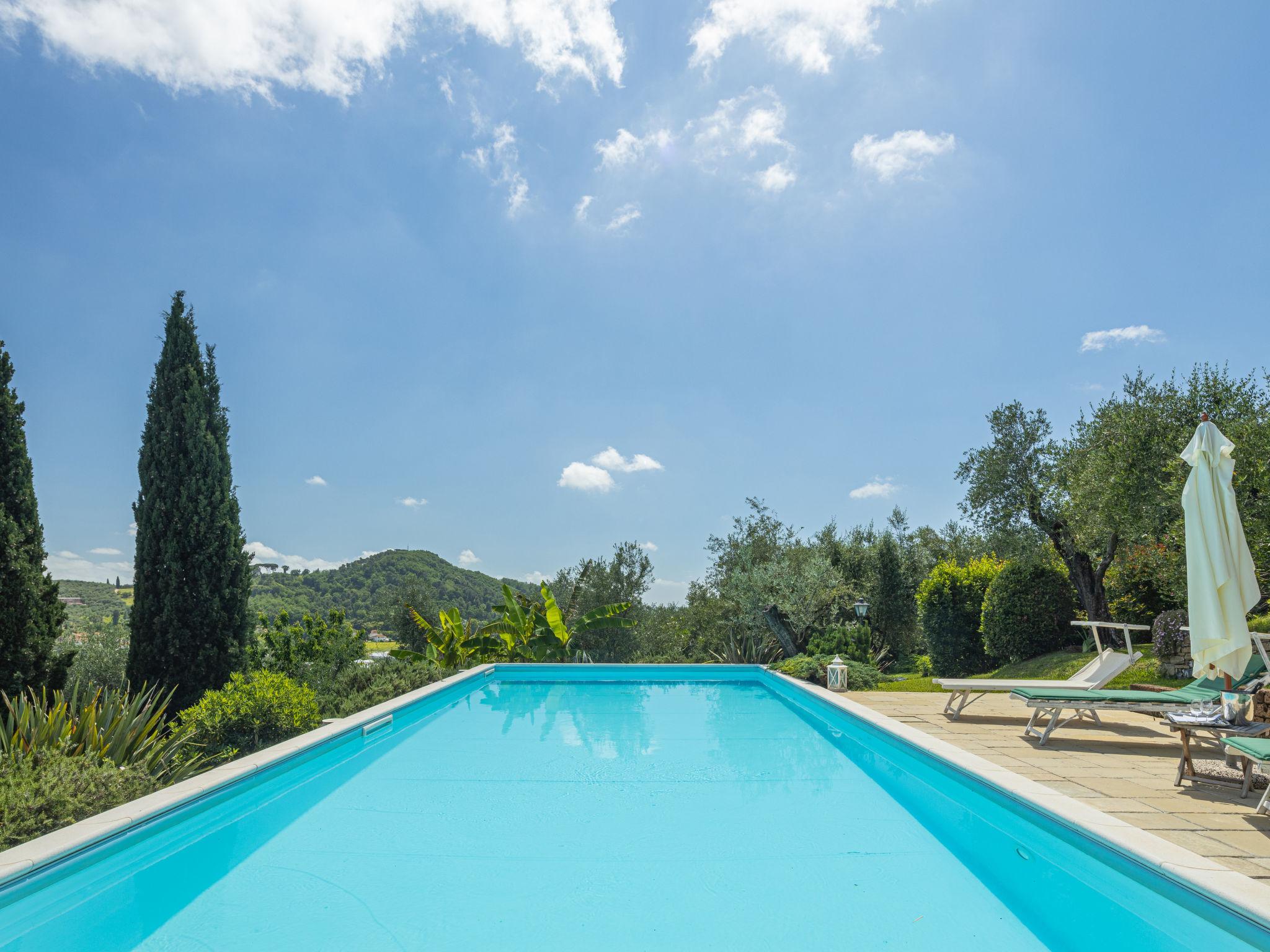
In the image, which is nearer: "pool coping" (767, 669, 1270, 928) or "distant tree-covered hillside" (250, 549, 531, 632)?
"pool coping" (767, 669, 1270, 928)

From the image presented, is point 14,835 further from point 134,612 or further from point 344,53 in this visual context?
point 344,53

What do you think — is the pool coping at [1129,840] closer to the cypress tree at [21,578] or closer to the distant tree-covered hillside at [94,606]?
the cypress tree at [21,578]

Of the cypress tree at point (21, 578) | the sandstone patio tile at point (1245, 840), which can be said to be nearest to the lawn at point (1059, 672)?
the sandstone patio tile at point (1245, 840)

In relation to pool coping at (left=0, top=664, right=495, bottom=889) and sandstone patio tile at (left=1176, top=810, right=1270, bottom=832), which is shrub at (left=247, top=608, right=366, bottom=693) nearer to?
pool coping at (left=0, top=664, right=495, bottom=889)

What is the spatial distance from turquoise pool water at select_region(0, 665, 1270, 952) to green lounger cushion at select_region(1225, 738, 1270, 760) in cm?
101

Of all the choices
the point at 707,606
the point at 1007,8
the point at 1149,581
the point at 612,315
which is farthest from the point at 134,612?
the point at 1149,581

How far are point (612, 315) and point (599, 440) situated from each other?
5524 mm

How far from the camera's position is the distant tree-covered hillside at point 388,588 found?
2209 centimetres

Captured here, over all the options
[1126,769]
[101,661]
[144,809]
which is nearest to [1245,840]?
[1126,769]

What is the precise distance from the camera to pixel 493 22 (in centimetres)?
1048

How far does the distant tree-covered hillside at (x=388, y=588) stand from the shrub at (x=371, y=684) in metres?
9.44

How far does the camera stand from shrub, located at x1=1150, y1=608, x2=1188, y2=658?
11.2 m

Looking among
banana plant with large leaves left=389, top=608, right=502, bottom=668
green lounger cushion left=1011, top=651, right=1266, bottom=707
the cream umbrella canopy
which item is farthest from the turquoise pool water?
banana plant with large leaves left=389, top=608, right=502, bottom=668

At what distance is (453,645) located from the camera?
47.4ft
